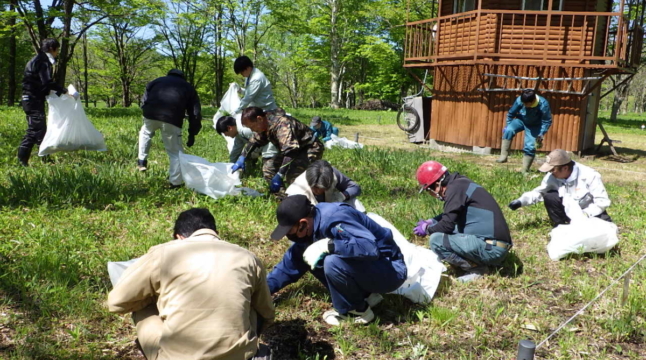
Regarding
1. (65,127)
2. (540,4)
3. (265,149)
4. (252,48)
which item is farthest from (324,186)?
(252,48)

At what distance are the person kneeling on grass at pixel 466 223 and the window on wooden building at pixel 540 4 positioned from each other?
958 cm

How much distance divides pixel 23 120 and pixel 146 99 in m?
7.17

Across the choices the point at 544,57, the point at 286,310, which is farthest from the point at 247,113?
the point at 544,57

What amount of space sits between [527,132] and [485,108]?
3505 mm

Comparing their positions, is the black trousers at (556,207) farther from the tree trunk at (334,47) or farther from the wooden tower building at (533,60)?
the tree trunk at (334,47)

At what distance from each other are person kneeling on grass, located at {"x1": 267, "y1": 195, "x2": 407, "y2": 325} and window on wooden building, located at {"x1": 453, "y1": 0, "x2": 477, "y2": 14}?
11.1 m

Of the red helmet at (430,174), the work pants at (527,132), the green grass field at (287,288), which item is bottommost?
the green grass field at (287,288)

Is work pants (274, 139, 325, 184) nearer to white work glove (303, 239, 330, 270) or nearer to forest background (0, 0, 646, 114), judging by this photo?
white work glove (303, 239, 330, 270)

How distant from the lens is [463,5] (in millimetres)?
12703

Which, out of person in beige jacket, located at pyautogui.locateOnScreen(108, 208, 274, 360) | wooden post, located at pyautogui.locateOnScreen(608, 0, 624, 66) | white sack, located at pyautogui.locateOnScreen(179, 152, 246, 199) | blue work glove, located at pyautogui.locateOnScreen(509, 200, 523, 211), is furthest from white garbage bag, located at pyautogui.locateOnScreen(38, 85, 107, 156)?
wooden post, located at pyautogui.locateOnScreen(608, 0, 624, 66)

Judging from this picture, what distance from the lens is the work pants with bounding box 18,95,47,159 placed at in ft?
20.7

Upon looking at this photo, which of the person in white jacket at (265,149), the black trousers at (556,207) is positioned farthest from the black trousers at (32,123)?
the black trousers at (556,207)

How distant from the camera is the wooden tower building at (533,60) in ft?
35.0

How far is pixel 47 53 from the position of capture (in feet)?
20.5
